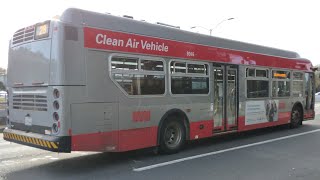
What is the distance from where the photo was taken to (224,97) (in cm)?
1218

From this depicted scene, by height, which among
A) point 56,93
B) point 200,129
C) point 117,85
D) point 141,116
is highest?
point 117,85

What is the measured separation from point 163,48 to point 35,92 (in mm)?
3320

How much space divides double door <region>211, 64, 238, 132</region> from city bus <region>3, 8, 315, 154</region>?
0.10 ft

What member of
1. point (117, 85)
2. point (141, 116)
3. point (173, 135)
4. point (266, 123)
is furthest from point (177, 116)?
point (266, 123)

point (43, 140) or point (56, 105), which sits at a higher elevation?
point (56, 105)

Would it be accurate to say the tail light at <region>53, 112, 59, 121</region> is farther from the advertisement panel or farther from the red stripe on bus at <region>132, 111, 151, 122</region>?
the advertisement panel

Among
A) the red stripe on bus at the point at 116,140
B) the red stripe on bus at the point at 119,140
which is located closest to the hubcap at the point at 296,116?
the red stripe on bus at the point at 119,140

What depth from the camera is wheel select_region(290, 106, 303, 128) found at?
1622 cm

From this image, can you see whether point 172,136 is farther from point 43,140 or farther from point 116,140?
point 43,140

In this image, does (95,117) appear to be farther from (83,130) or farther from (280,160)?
(280,160)

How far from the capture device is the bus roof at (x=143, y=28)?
8.15 m

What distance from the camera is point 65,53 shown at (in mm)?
7859

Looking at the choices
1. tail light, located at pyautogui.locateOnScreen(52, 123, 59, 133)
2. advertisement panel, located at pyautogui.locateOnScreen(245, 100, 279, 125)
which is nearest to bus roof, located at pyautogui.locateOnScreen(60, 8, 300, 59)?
advertisement panel, located at pyautogui.locateOnScreen(245, 100, 279, 125)

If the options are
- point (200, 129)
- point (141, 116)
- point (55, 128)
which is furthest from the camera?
point (200, 129)
